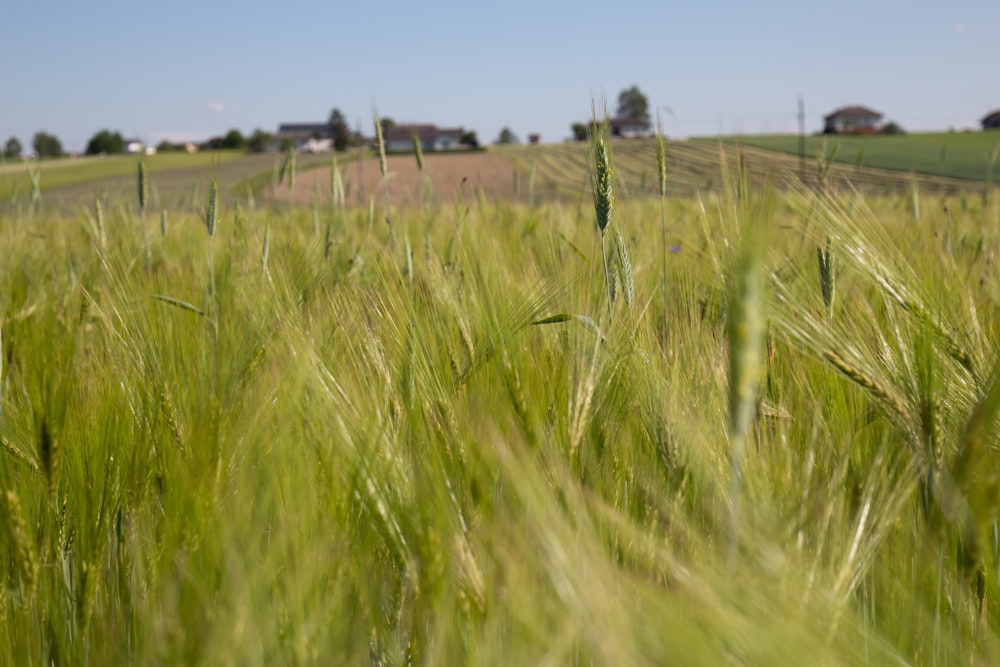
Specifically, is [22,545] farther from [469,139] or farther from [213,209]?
[469,139]

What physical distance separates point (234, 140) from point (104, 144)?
12.1 meters

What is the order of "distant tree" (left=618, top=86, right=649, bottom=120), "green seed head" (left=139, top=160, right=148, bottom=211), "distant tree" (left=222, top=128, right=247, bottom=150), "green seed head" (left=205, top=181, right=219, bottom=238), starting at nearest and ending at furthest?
"green seed head" (left=205, top=181, right=219, bottom=238) → "green seed head" (left=139, top=160, right=148, bottom=211) → "distant tree" (left=222, top=128, right=247, bottom=150) → "distant tree" (left=618, top=86, right=649, bottom=120)

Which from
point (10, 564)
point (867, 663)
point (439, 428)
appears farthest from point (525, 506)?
point (10, 564)

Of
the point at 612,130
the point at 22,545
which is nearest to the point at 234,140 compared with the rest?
the point at 612,130

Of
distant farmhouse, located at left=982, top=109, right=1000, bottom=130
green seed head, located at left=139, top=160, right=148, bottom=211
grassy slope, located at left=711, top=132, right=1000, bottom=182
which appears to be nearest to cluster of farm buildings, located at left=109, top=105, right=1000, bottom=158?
distant farmhouse, located at left=982, top=109, right=1000, bottom=130

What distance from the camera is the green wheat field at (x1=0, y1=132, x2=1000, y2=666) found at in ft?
1.83

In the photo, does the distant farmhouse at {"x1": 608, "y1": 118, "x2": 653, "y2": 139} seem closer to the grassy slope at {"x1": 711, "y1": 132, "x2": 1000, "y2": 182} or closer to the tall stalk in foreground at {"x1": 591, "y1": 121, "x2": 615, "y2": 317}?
the grassy slope at {"x1": 711, "y1": 132, "x2": 1000, "y2": 182}

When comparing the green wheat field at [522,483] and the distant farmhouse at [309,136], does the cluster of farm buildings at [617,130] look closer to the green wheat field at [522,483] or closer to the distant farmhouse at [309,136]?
the distant farmhouse at [309,136]

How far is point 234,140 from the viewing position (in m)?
78.8

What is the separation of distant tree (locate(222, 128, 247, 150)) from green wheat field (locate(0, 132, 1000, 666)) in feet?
263

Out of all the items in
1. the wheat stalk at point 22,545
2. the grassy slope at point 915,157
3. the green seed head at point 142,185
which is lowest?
the wheat stalk at point 22,545

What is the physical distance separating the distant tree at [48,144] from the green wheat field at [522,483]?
71093mm

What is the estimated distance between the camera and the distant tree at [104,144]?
236ft

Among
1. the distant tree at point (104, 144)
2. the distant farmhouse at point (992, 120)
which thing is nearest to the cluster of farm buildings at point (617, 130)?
the distant farmhouse at point (992, 120)
